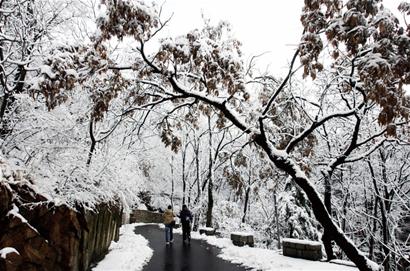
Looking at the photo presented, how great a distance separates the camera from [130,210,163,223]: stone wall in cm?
3062

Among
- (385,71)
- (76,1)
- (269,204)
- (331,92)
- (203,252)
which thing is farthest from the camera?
(269,204)

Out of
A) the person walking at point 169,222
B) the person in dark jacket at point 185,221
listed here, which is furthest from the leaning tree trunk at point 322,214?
the person in dark jacket at point 185,221

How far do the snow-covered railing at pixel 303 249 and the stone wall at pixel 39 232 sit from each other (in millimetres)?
6476

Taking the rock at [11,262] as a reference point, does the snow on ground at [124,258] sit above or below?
below

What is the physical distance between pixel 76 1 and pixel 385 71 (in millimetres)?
8724

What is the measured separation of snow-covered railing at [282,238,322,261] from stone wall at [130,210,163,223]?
21237 millimetres

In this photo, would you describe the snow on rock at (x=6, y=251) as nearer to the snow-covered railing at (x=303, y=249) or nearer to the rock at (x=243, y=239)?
the snow-covered railing at (x=303, y=249)

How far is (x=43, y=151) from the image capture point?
25.0 ft

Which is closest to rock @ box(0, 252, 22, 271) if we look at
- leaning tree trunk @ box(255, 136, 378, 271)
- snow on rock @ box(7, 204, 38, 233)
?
snow on rock @ box(7, 204, 38, 233)

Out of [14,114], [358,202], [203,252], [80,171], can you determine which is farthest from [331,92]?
[358,202]

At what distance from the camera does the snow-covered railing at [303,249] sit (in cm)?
1017

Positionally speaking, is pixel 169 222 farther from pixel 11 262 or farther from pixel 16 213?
pixel 11 262

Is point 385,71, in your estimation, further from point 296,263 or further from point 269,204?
point 269,204

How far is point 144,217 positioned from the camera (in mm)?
34188
